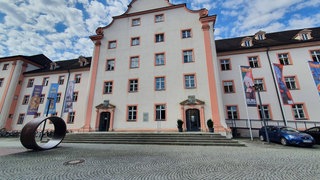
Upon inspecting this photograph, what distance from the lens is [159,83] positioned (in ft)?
57.2

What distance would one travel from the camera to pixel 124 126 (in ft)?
54.5

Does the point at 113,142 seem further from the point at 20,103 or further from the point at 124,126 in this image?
the point at 20,103

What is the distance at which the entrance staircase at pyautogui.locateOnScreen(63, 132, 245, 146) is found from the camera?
35.5 ft

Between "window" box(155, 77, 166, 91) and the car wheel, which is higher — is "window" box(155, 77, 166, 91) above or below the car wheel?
above

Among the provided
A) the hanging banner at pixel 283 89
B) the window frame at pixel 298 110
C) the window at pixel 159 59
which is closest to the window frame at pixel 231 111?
the hanging banner at pixel 283 89

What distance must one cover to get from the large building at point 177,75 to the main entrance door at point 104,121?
112mm

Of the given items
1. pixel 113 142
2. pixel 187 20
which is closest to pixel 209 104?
pixel 113 142

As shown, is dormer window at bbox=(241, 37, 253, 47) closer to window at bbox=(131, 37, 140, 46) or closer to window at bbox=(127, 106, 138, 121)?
window at bbox=(131, 37, 140, 46)

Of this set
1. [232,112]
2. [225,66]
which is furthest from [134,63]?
[232,112]

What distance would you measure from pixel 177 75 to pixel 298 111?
1333cm

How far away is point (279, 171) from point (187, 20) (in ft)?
61.1

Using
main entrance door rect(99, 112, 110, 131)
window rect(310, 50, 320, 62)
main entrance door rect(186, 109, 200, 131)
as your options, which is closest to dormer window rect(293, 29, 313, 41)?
window rect(310, 50, 320, 62)

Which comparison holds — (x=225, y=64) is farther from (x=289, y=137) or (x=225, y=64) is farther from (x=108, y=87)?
(x=108, y=87)

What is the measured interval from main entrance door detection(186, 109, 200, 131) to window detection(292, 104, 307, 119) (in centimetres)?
1015
